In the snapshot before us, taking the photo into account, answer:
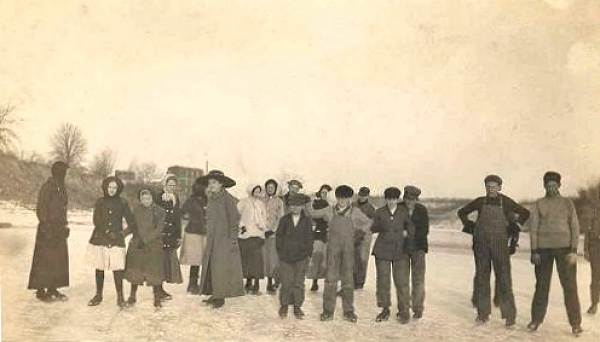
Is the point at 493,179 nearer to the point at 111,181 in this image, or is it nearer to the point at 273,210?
the point at 273,210

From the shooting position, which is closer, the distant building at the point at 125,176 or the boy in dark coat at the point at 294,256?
the boy in dark coat at the point at 294,256

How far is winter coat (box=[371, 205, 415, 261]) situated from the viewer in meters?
5.50

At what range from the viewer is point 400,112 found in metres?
5.97

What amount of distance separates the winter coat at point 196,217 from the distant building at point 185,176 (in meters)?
0.24

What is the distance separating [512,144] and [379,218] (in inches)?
65.3

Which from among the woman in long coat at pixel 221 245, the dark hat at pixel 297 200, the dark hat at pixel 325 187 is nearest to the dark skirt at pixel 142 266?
the woman in long coat at pixel 221 245

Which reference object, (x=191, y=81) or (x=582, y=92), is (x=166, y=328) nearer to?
(x=191, y=81)

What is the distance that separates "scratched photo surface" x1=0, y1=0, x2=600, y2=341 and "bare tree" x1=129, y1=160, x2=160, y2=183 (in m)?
0.02

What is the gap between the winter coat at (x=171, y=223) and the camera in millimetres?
5973

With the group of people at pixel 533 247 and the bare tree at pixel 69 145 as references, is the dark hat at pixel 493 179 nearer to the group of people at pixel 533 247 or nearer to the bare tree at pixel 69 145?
the group of people at pixel 533 247

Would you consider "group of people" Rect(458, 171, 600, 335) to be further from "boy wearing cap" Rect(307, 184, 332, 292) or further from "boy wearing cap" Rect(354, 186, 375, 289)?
"boy wearing cap" Rect(307, 184, 332, 292)

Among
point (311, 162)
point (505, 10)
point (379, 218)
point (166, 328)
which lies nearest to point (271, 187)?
point (311, 162)

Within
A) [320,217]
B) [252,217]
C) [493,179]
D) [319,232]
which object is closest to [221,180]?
[252,217]

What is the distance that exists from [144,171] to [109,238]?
77 cm
